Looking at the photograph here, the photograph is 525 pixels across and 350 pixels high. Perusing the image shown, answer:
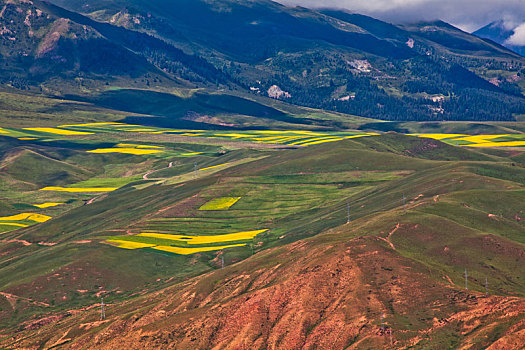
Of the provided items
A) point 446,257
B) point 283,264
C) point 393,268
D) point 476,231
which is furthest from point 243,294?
point 476,231

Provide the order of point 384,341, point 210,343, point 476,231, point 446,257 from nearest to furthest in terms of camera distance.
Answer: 1. point 384,341
2. point 210,343
3. point 446,257
4. point 476,231

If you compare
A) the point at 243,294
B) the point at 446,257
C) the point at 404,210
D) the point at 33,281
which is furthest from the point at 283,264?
the point at 33,281

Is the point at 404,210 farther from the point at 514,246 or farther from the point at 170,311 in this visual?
the point at 170,311

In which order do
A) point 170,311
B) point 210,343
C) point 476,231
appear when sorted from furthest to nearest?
point 476,231 < point 170,311 < point 210,343

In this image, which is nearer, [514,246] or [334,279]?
[334,279]

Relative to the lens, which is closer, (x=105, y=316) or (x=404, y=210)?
(x=105, y=316)

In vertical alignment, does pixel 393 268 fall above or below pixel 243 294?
above

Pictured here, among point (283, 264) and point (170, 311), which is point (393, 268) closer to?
point (283, 264)

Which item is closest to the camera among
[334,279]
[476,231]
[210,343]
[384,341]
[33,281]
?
[384,341]

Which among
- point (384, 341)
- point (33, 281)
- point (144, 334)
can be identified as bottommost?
point (33, 281)

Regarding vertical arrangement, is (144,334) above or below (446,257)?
below
